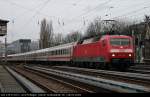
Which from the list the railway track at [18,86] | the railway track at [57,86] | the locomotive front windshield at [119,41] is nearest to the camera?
the railway track at [18,86]

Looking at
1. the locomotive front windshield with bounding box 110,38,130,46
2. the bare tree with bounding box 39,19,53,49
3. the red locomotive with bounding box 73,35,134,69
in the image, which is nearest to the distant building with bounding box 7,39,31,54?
the bare tree with bounding box 39,19,53,49

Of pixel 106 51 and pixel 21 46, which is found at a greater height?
pixel 21 46

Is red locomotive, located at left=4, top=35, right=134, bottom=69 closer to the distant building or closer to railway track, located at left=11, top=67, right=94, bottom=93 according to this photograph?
railway track, located at left=11, top=67, right=94, bottom=93

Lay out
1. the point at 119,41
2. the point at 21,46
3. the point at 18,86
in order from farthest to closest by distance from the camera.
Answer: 1. the point at 21,46
2. the point at 119,41
3. the point at 18,86

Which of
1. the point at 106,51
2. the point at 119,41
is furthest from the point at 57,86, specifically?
the point at 119,41

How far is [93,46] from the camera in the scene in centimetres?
3762

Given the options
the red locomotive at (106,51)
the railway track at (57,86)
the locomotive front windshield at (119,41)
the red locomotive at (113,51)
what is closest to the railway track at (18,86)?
the railway track at (57,86)

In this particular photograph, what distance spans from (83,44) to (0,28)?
12.1m

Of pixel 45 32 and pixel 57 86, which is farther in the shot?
pixel 45 32

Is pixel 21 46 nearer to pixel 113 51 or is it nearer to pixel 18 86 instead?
pixel 113 51

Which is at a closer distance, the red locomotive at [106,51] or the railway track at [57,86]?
the railway track at [57,86]

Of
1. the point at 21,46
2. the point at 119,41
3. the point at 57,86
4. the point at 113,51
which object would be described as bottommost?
the point at 57,86

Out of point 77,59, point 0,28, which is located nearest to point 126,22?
point 77,59

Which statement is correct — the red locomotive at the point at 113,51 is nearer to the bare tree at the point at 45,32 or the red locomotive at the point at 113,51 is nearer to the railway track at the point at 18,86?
the railway track at the point at 18,86
